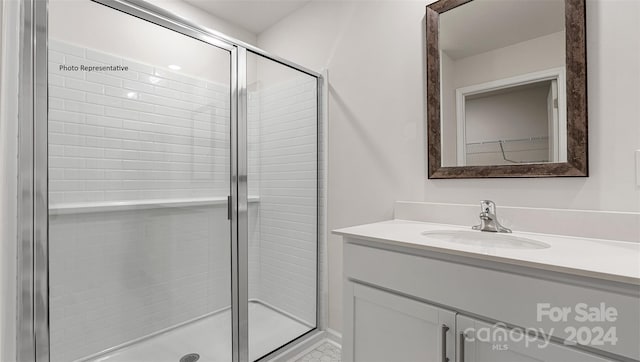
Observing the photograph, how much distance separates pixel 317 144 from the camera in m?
1.99

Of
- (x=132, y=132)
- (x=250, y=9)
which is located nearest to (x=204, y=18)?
(x=250, y=9)

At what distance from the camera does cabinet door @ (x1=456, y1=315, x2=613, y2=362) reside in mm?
734

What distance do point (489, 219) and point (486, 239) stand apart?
85 millimetres

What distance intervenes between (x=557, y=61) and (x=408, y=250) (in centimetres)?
94

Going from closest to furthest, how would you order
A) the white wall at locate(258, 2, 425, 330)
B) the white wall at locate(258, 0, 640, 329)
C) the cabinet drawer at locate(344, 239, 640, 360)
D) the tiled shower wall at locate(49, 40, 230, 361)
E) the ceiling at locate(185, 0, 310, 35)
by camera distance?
the cabinet drawer at locate(344, 239, 640, 360)
the white wall at locate(258, 0, 640, 329)
the tiled shower wall at locate(49, 40, 230, 361)
the white wall at locate(258, 2, 425, 330)
the ceiling at locate(185, 0, 310, 35)

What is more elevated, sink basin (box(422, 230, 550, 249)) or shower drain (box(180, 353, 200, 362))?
sink basin (box(422, 230, 550, 249))

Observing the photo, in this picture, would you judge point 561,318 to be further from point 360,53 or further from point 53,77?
point 53,77

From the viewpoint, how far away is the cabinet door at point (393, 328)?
0.93m

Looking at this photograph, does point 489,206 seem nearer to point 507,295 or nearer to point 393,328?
point 507,295

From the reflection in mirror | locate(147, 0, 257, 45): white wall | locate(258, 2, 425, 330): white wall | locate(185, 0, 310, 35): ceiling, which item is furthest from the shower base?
locate(185, 0, 310, 35): ceiling

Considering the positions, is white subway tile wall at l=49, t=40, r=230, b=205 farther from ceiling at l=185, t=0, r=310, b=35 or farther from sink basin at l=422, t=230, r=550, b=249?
sink basin at l=422, t=230, r=550, b=249

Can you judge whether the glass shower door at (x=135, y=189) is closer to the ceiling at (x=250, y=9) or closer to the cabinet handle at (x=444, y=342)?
the ceiling at (x=250, y=9)

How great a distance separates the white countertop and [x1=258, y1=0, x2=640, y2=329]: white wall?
0.17 metres

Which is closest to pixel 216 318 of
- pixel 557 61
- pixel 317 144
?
pixel 317 144
